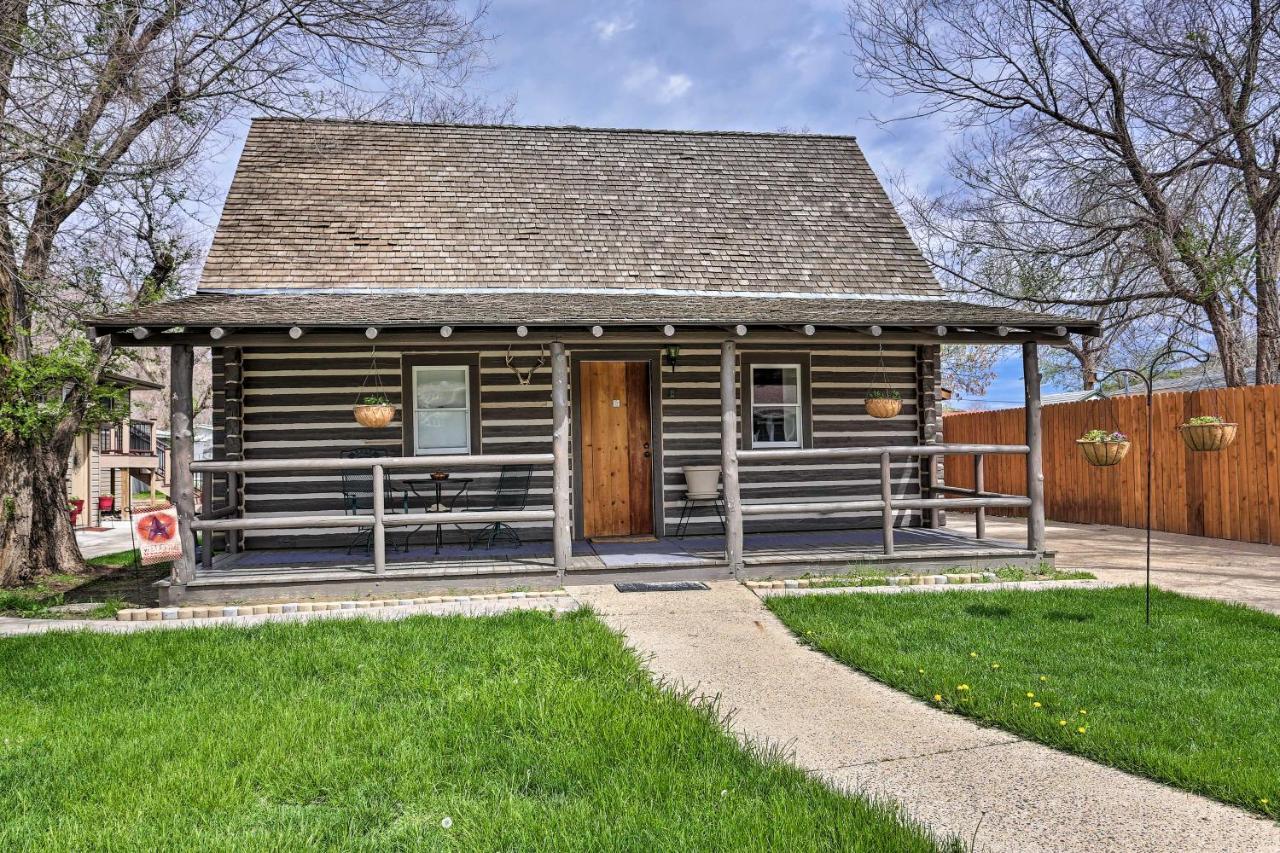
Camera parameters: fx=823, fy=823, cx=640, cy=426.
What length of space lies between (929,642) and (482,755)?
11.3 ft

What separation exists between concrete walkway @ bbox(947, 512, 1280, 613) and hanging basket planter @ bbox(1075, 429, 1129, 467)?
148 centimetres

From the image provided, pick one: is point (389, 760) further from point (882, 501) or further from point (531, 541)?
point (531, 541)

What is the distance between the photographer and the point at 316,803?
3.37 meters

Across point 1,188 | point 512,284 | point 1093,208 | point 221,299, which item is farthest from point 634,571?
point 1093,208

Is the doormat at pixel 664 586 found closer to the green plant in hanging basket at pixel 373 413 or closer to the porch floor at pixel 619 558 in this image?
the porch floor at pixel 619 558

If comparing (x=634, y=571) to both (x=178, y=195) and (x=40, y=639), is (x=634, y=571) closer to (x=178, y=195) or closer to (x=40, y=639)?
(x=40, y=639)

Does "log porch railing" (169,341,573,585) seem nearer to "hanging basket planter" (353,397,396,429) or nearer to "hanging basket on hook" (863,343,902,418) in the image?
"hanging basket planter" (353,397,396,429)

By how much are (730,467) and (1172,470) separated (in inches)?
313

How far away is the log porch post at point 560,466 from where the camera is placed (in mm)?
8094

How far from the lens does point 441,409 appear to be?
10211mm

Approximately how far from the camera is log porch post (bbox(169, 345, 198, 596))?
24.8 feet

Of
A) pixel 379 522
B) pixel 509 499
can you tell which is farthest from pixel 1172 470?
pixel 379 522

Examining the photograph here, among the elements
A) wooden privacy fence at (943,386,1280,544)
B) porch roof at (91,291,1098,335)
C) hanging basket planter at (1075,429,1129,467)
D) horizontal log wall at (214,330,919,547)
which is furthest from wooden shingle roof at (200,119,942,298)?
wooden privacy fence at (943,386,1280,544)

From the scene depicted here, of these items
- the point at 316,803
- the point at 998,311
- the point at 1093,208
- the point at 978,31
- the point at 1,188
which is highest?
the point at 978,31
